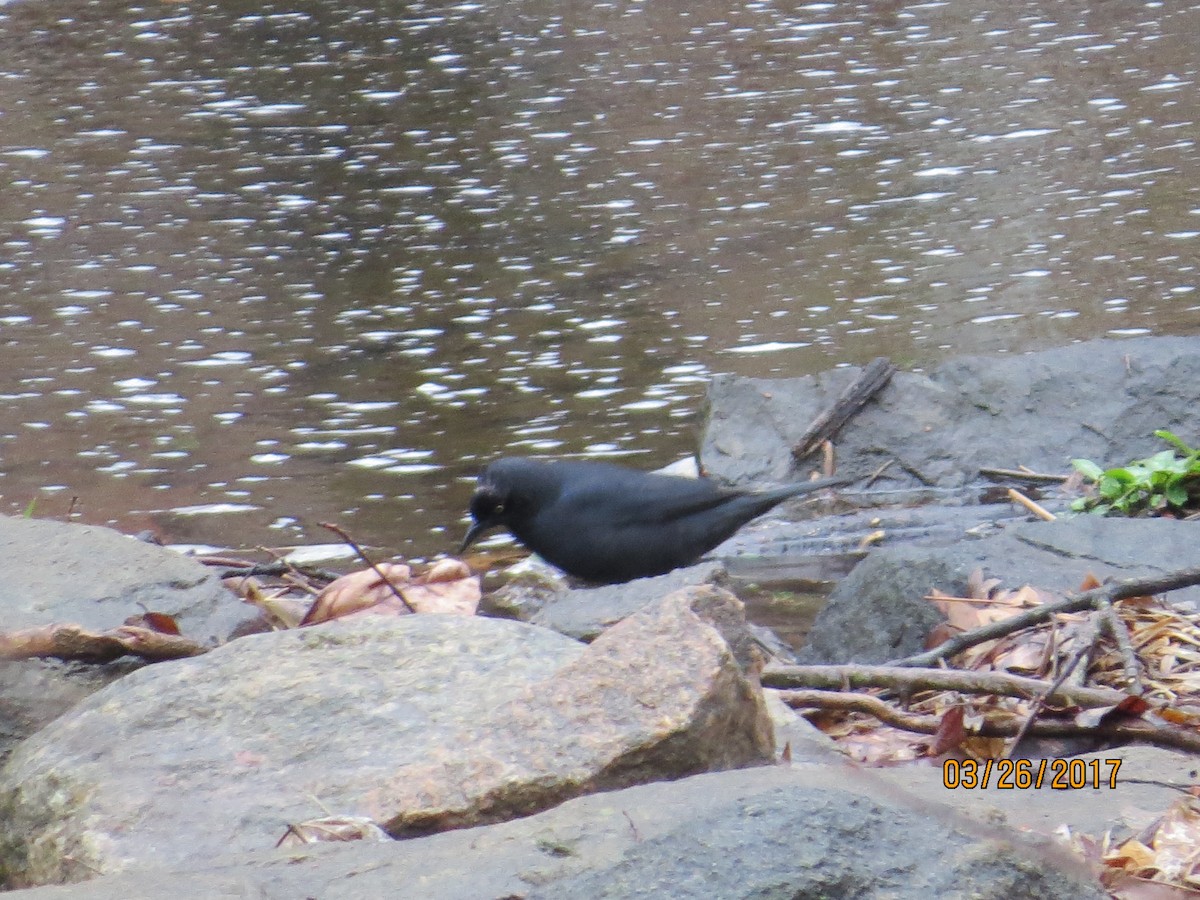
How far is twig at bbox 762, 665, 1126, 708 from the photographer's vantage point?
3160 millimetres

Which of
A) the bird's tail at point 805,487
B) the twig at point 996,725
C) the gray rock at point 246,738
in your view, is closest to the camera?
the gray rock at point 246,738

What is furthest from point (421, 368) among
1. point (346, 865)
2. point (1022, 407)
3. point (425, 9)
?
point (425, 9)

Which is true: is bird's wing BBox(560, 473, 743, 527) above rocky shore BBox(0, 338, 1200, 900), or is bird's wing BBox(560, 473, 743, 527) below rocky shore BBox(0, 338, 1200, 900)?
below

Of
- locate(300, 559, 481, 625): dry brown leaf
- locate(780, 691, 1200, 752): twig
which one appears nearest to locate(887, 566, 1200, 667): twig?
locate(780, 691, 1200, 752): twig

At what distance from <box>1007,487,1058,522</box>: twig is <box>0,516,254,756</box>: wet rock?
262 centimetres

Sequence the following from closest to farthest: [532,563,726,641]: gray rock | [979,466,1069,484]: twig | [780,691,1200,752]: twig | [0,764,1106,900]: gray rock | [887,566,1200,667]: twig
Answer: [0,764,1106,900]: gray rock
[780,691,1200,752]: twig
[887,566,1200,667]: twig
[532,563,726,641]: gray rock
[979,466,1069,484]: twig

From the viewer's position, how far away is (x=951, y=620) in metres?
4.02

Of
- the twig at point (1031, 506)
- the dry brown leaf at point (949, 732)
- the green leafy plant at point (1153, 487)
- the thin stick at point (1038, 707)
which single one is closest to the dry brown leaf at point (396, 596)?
the dry brown leaf at point (949, 732)

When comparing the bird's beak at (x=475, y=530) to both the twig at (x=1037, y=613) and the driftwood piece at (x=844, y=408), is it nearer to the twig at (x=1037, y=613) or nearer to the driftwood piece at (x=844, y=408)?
the driftwood piece at (x=844, y=408)

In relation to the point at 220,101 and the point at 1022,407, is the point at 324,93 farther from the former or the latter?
the point at 1022,407

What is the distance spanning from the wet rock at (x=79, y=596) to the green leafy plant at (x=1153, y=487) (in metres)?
2.82

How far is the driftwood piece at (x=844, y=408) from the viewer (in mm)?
6000

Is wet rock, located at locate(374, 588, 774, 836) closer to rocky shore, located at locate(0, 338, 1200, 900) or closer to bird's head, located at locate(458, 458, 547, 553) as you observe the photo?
rocky shore, located at locate(0, 338, 1200, 900)

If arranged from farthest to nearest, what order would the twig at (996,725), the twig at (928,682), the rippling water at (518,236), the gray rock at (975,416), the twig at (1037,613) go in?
1. the rippling water at (518,236)
2. the gray rock at (975,416)
3. the twig at (1037,613)
4. the twig at (928,682)
5. the twig at (996,725)
